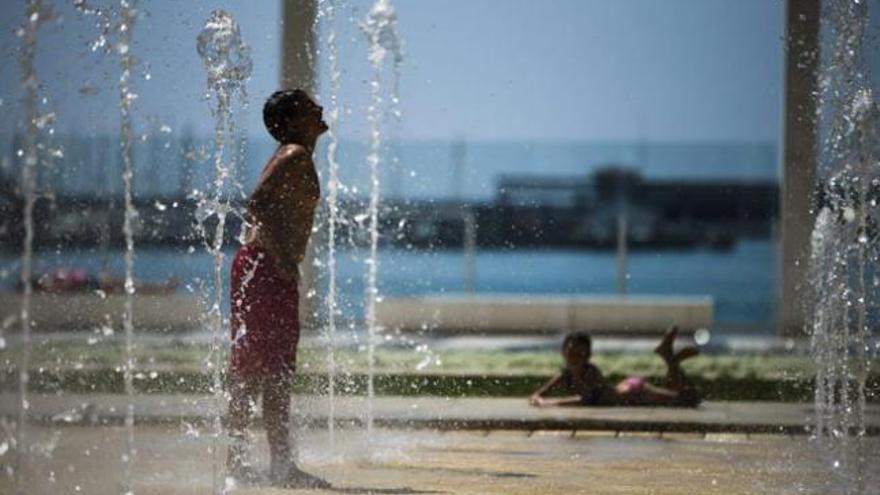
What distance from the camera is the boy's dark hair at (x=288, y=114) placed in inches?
257

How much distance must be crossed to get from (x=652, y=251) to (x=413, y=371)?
145 feet

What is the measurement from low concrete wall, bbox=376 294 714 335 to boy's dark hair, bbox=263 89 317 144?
9722 mm

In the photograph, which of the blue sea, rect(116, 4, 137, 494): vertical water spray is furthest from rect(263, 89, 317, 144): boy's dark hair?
the blue sea

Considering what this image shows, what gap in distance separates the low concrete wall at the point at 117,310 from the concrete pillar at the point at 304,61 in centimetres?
177

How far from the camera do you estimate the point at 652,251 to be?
182 feet

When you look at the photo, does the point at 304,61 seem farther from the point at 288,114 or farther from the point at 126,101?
the point at 288,114

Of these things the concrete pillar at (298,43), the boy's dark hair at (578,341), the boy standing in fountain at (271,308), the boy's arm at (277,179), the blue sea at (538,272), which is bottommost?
the blue sea at (538,272)

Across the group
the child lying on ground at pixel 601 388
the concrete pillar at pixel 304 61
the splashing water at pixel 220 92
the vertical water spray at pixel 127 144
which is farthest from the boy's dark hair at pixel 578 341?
the vertical water spray at pixel 127 144

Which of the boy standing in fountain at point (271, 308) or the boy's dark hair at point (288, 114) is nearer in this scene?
the boy standing in fountain at point (271, 308)

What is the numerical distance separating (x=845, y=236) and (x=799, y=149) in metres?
3.19

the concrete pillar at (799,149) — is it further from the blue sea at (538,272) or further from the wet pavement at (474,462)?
the wet pavement at (474,462)

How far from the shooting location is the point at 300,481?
6262mm

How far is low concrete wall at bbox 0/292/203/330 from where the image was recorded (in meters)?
13.1

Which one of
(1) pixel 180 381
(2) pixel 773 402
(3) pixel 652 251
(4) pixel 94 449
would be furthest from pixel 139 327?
(3) pixel 652 251
